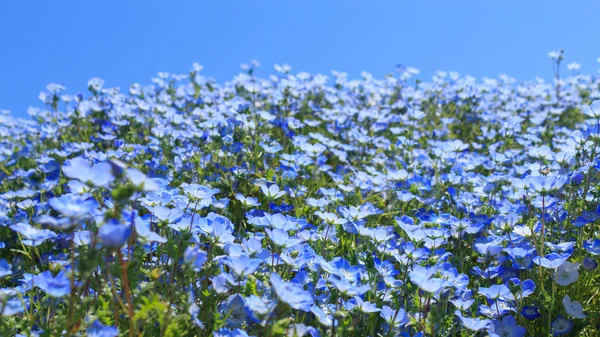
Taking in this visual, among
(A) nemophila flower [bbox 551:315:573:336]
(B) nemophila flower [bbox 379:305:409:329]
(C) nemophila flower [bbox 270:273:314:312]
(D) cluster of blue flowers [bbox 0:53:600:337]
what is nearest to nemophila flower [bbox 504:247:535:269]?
(D) cluster of blue flowers [bbox 0:53:600:337]

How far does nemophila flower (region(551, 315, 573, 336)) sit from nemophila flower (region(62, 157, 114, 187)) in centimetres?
185

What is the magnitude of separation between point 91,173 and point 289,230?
1096 mm

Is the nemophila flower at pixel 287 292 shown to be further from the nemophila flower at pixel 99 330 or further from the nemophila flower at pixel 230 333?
the nemophila flower at pixel 99 330

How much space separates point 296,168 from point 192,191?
4.71 ft

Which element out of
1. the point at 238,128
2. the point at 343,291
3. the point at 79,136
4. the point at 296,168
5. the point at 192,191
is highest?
the point at 79,136

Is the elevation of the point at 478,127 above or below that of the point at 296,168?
above

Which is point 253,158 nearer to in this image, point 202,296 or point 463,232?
point 463,232

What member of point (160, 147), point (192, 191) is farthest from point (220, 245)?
point (160, 147)

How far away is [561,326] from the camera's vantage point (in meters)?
2.67

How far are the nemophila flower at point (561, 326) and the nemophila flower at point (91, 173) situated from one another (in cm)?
185

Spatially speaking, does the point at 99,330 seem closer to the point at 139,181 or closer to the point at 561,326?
the point at 139,181

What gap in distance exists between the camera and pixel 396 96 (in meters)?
8.12

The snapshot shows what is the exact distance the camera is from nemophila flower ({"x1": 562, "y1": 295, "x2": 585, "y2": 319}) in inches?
103

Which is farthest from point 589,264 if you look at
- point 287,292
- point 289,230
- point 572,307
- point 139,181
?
point 139,181
